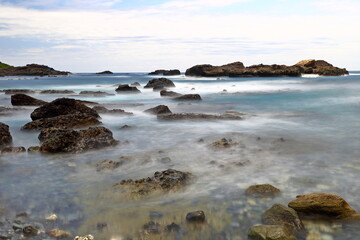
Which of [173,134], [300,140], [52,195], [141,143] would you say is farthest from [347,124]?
[52,195]

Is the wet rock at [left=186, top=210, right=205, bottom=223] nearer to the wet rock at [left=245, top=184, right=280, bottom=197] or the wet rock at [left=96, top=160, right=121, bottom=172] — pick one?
the wet rock at [left=245, top=184, right=280, bottom=197]

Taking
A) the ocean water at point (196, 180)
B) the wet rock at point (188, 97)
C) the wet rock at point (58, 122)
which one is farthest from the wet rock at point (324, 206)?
the wet rock at point (188, 97)

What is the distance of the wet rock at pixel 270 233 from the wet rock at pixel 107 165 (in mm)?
4084

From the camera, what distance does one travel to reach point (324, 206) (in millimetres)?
4938

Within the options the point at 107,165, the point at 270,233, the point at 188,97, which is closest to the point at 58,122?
the point at 107,165

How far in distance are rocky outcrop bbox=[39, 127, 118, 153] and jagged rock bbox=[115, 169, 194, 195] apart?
3173 mm

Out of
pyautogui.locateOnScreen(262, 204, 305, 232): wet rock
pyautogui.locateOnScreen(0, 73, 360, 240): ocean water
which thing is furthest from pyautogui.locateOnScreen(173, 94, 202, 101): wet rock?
pyautogui.locateOnScreen(262, 204, 305, 232): wet rock

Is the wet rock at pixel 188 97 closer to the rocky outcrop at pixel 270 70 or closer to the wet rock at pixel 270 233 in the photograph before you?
the wet rock at pixel 270 233

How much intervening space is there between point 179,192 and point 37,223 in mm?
2459

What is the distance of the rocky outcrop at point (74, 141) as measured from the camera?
→ 891cm

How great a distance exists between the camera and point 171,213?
17.0 feet

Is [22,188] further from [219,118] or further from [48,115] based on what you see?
[219,118]

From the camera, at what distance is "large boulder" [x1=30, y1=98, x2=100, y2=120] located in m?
13.9

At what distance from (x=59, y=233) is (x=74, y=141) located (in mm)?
4982
